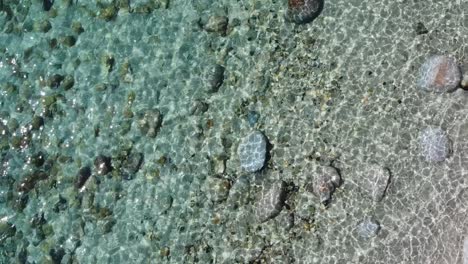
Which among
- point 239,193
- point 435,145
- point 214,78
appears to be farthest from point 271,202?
point 435,145

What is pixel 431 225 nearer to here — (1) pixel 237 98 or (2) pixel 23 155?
(1) pixel 237 98

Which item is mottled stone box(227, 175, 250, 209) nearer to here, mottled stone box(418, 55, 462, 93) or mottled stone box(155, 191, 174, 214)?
mottled stone box(155, 191, 174, 214)

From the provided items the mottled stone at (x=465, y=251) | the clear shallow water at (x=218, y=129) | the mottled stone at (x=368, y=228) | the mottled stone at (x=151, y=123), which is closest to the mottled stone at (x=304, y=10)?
the clear shallow water at (x=218, y=129)

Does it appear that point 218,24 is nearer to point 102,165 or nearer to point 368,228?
point 102,165

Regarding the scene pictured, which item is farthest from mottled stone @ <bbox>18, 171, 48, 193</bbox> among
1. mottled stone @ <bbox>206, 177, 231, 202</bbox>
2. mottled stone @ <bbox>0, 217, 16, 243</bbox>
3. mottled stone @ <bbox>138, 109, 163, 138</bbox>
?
mottled stone @ <bbox>206, 177, 231, 202</bbox>

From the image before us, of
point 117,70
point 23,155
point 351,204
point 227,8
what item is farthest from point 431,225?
point 23,155

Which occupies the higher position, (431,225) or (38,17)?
(38,17)
